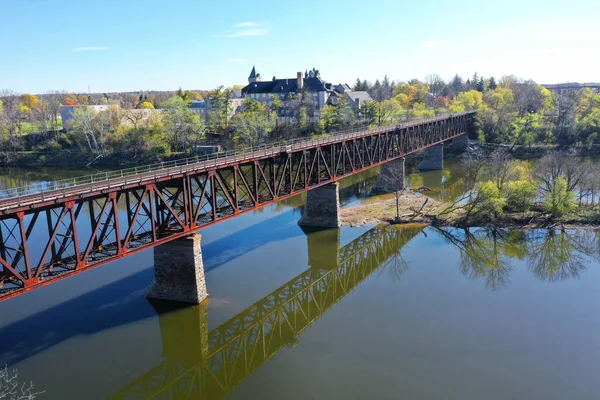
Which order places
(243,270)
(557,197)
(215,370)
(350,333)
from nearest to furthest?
1. (215,370)
2. (350,333)
3. (243,270)
4. (557,197)

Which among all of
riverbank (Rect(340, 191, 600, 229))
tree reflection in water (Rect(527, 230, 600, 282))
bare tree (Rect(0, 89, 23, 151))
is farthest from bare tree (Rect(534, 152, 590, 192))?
bare tree (Rect(0, 89, 23, 151))

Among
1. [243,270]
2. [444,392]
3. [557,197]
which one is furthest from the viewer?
[557,197]

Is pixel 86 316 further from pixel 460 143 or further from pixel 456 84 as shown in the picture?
pixel 456 84

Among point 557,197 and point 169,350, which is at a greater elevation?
point 557,197

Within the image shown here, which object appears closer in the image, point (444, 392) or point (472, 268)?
point (444, 392)

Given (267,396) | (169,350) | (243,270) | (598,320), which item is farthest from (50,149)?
(598,320)

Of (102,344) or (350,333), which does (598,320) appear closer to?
(350,333)

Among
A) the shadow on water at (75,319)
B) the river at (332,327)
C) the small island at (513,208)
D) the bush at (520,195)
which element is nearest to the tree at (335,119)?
the small island at (513,208)

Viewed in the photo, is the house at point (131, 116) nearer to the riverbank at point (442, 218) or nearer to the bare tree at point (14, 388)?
the riverbank at point (442, 218)
